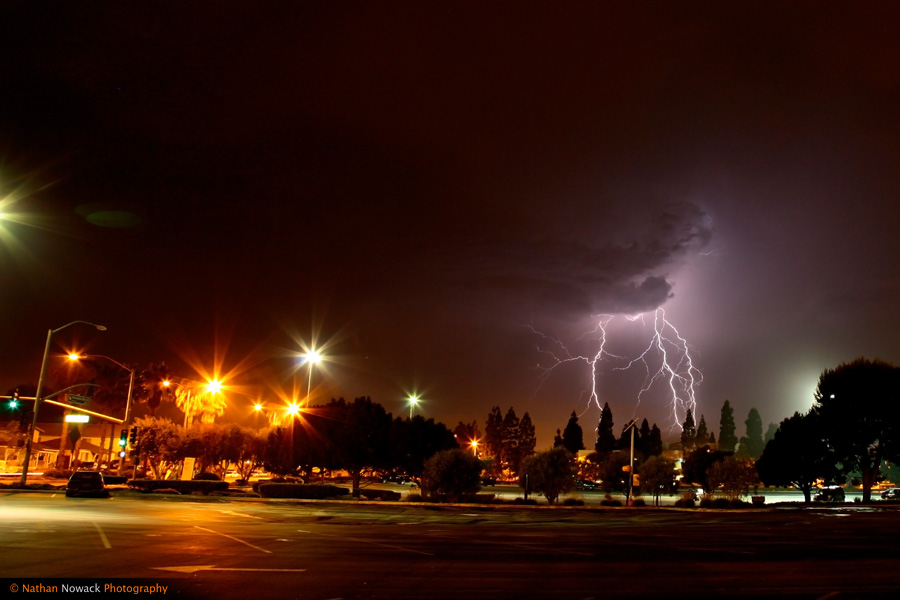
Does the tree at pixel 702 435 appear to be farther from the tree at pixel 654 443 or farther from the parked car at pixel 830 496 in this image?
the parked car at pixel 830 496

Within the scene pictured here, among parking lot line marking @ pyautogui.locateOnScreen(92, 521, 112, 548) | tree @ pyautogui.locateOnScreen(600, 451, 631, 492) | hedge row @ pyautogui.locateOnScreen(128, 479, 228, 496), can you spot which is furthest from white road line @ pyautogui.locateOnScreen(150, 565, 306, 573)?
tree @ pyautogui.locateOnScreen(600, 451, 631, 492)

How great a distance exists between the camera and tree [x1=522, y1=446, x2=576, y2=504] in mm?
42781

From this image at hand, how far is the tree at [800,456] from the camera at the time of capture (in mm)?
64625

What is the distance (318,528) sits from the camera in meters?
22.8

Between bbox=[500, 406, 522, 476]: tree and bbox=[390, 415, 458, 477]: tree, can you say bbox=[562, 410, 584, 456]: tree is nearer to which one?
bbox=[500, 406, 522, 476]: tree

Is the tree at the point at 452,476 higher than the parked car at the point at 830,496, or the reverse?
the tree at the point at 452,476

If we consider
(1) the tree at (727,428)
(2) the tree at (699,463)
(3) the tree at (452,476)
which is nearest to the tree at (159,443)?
(3) the tree at (452,476)

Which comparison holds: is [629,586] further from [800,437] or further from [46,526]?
[800,437]

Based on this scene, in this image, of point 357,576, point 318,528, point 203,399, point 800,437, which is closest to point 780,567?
point 357,576

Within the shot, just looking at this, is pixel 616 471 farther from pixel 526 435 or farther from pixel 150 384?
pixel 526 435

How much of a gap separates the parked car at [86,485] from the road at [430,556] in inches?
301

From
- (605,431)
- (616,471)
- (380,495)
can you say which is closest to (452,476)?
(380,495)

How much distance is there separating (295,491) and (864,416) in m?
54.2

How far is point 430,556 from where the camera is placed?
637 inches
